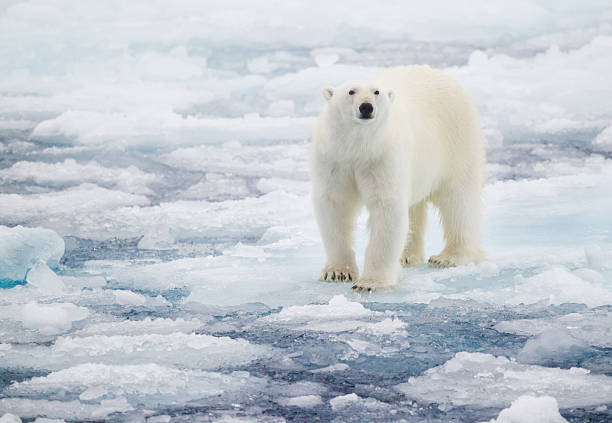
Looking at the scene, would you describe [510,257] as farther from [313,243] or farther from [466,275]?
[313,243]

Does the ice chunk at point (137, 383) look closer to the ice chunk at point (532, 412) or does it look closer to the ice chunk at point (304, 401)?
the ice chunk at point (304, 401)

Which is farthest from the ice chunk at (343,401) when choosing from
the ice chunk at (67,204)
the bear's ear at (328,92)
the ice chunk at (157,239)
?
the ice chunk at (67,204)

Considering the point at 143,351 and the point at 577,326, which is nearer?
the point at 143,351

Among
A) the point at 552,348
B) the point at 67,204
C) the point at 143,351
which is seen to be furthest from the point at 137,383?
the point at 67,204

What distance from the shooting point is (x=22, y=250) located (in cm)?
444

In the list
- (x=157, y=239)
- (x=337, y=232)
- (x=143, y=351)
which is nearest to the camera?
(x=143, y=351)

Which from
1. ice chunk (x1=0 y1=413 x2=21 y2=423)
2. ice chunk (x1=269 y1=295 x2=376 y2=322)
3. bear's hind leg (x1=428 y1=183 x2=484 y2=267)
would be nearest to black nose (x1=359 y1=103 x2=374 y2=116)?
ice chunk (x1=269 y1=295 x2=376 y2=322)

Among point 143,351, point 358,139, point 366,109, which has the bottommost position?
point 143,351

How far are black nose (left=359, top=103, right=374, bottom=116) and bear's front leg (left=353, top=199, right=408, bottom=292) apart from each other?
492mm

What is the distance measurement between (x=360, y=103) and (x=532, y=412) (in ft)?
5.79

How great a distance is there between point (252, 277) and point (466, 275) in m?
1.16

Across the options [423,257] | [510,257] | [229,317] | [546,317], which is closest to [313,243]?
[423,257]

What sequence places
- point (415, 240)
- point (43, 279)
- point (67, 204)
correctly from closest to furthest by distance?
1. point (43, 279)
2. point (415, 240)
3. point (67, 204)

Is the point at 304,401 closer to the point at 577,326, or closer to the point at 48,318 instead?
the point at 577,326
